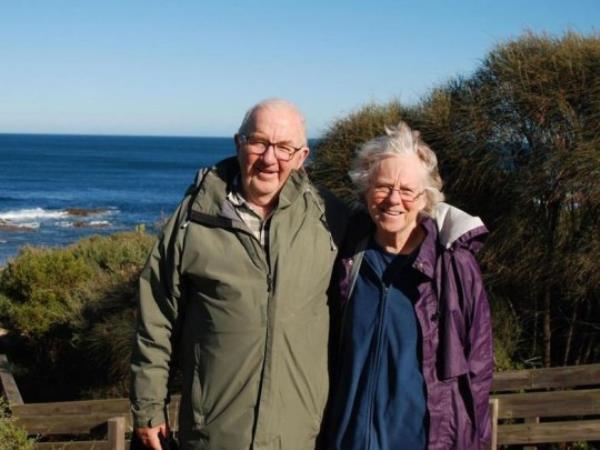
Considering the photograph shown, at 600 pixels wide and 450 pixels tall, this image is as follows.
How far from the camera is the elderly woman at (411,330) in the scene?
9.57ft

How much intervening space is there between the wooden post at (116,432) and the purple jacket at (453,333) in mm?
3289

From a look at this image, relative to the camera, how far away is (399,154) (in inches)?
120

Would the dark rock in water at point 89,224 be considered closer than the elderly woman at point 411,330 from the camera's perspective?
No

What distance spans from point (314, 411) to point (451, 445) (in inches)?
20.8

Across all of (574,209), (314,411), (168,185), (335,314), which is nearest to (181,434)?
(314,411)

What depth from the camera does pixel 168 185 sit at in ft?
241

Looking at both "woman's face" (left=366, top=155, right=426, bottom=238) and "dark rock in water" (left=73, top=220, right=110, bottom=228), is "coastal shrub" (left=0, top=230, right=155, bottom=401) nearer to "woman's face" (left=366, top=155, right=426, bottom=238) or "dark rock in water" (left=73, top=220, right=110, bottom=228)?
"woman's face" (left=366, top=155, right=426, bottom=238)

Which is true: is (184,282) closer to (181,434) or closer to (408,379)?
(181,434)

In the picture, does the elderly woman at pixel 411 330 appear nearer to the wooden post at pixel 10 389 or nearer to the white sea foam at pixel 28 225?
the wooden post at pixel 10 389

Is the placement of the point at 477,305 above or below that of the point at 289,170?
below

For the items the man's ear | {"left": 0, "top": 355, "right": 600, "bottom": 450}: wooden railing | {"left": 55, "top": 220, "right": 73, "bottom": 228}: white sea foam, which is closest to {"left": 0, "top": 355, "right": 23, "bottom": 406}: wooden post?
{"left": 0, "top": 355, "right": 600, "bottom": 450}: wooden railing

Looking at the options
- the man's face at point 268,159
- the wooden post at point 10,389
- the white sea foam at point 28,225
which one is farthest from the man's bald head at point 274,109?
the white sea foam at point 28,225

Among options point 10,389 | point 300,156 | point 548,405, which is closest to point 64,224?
point 10,389

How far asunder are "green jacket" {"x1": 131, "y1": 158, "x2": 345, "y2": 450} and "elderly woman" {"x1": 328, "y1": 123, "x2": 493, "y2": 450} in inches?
5.3
